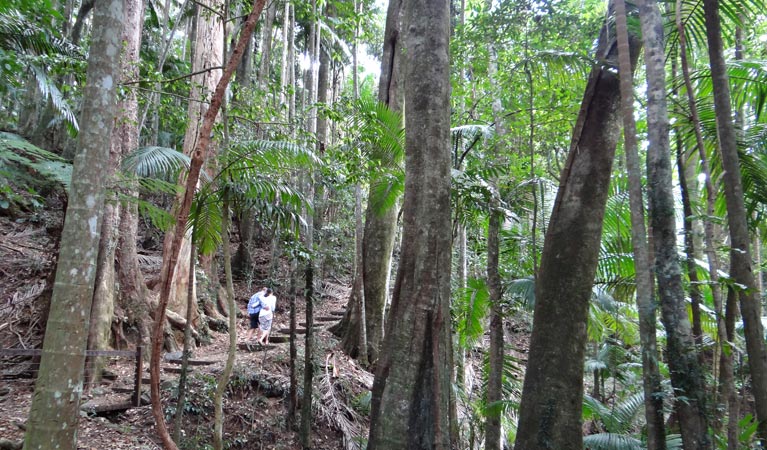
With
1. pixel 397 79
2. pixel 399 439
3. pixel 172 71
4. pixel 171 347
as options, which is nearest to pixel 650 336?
pixel 399 439

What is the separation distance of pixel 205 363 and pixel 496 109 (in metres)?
7.47

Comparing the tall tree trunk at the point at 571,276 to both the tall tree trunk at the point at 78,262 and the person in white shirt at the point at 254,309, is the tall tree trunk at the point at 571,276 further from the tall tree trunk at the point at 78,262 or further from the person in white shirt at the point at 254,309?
the person in white shirt at the point at 254,309

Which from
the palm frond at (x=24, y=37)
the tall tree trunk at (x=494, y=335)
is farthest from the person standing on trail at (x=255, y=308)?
the tall tree trunk at (x=494, y=335)

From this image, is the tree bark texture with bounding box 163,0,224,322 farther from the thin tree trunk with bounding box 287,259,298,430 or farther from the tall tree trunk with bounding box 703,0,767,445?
the tall tree trunk with bounding box 703,0,767,445

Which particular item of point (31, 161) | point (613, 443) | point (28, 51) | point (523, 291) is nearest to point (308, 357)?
point (523, 291)

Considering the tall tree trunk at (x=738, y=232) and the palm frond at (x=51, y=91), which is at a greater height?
the palm frond at (x=51, y=91)

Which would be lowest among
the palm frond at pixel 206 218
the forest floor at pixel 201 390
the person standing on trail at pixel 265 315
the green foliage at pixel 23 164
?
the forest floor at pixel 201 390

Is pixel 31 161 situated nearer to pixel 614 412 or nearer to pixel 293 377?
pixel 293 377

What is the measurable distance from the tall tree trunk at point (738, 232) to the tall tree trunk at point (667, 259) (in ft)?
2.21

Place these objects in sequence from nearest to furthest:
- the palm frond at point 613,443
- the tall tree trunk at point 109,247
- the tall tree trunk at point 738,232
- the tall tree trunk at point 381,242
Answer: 1. the tall tree trunk at point 738,232
2. the palm frond at point 613,443
3. the tall tree trunk at point 109,247
4. the tall tree trunk at point 381,242

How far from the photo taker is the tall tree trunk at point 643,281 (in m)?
3.40

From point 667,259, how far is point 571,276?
121 centimetres

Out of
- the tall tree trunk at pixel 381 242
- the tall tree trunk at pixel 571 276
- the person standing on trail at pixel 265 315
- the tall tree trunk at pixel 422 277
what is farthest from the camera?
the person standing on trail at pixel 265 315

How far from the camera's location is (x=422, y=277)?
432 cm
